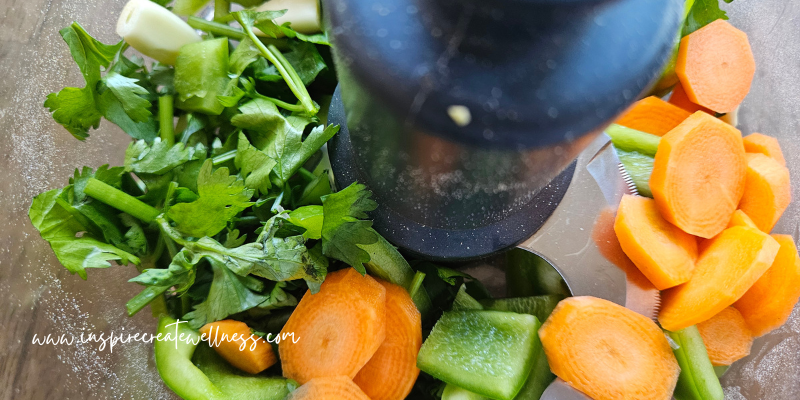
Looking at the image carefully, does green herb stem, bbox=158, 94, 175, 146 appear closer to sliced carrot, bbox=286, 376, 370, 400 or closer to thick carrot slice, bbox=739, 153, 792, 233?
sliced carrot, bbox=286, 376, 370, 400

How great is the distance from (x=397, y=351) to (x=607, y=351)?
1.11ft

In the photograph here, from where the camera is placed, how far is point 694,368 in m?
0.92

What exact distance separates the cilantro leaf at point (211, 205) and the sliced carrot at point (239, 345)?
152 mm

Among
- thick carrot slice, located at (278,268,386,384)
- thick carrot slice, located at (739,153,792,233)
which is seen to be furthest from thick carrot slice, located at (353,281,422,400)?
thick carrot slice, located at (739,153,792,233)

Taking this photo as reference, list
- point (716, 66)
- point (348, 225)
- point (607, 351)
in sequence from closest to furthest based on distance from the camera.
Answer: point (348, 225), point (607, 351), point (716, 66)

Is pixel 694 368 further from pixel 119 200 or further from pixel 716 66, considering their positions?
pixel 119 200

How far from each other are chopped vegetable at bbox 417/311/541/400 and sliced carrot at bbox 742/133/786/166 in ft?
1.84

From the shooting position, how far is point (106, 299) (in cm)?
95

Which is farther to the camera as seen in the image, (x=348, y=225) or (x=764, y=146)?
(x=764, y=146)

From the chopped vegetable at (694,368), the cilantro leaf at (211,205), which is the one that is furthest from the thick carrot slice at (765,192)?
the cilantro leaf at (211,205)

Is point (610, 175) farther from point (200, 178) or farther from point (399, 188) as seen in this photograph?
point (200, 178)

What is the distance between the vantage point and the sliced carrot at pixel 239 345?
0.86 metres

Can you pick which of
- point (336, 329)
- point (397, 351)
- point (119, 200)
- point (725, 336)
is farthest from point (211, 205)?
point (725, 336)

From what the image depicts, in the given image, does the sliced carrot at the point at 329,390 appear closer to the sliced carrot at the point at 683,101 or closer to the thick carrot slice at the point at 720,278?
the thick carrot slice at the point at 720,278
